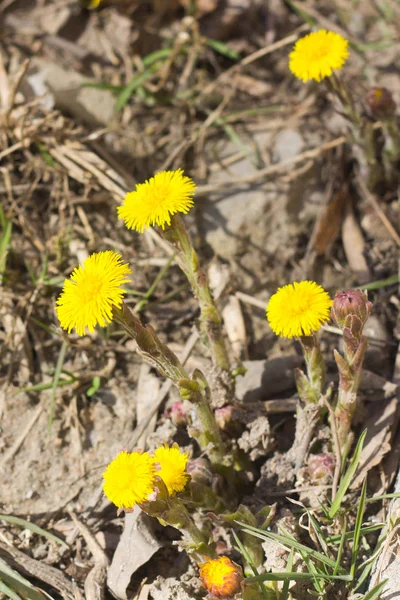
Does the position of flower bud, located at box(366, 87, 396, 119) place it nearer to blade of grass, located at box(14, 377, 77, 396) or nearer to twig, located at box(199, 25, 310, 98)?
twig, located at box(199, 25, 310, 98)

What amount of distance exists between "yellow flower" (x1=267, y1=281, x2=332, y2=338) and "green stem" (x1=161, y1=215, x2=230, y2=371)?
0.29 meters

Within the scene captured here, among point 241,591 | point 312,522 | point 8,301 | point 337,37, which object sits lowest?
point 241,591

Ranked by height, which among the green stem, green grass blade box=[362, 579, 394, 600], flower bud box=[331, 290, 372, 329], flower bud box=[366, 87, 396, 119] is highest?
flower bud box=[366, 87, 396, 119]

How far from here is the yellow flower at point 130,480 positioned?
1698 mm

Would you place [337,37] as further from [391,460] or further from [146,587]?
[146,587]

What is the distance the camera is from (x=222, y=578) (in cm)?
173

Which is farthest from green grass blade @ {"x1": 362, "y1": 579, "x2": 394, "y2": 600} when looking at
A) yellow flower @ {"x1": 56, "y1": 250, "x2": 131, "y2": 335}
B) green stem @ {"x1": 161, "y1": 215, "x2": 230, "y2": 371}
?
yellow flower @ {"x1": 56, "y1": 250, "x2": 131, "y2": 335}

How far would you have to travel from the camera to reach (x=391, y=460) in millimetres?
2230

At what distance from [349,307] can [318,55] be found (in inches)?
47.4

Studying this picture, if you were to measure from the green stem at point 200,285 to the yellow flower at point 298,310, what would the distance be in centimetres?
29

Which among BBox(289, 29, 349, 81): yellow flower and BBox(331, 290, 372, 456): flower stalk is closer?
BBox(331, 290, 372, 456): flower stalk

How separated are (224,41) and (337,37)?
133 cm

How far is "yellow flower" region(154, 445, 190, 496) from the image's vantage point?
1.83 meters

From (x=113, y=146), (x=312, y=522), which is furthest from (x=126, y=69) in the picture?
(x=312, y=522)
